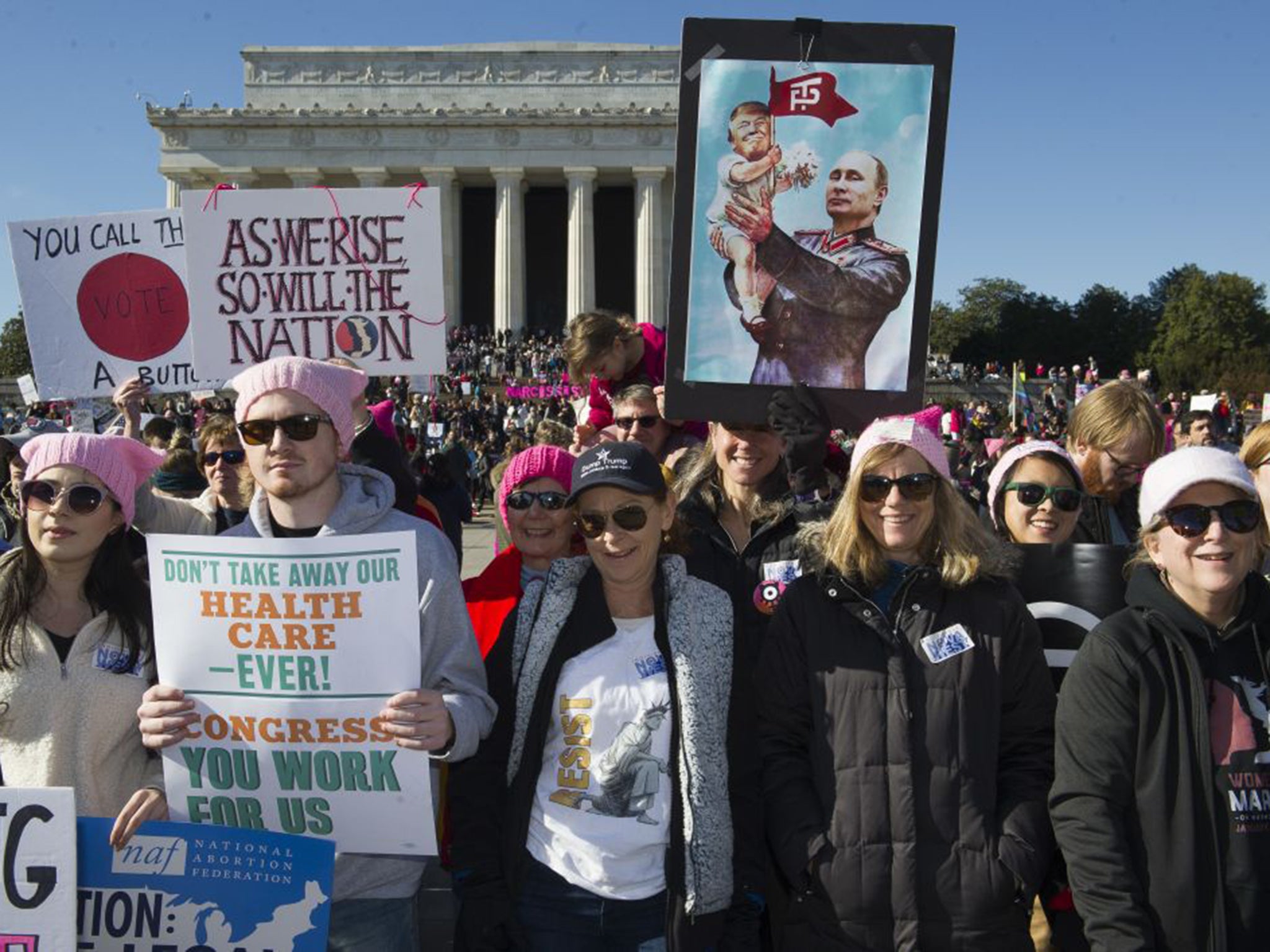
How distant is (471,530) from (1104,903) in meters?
17.9

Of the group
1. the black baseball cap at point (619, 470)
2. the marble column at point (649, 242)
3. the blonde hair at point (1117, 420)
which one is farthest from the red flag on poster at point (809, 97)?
the marble column at point (649, 242)

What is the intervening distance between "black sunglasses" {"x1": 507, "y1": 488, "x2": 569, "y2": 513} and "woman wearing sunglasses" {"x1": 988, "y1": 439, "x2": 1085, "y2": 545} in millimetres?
1719

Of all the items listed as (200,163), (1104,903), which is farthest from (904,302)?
(200,163)

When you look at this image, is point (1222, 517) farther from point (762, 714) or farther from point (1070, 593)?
point (762, 714)

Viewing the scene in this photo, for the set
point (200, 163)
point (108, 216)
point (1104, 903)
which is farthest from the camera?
point (200, 163)

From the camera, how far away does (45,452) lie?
3.45 metres

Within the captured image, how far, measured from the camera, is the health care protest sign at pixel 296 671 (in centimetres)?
321

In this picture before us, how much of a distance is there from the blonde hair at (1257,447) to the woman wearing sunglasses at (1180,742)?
111 centimetres

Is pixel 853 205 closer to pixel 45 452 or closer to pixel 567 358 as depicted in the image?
pixel 567 358

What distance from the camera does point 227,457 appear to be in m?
5.59

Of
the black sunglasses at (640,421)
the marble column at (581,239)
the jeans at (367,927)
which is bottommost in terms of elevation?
the jeans at (367,927)

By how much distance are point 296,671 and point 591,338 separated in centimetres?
307

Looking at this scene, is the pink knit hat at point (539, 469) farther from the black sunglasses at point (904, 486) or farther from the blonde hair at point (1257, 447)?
the blonde hair at point (1257, 447)

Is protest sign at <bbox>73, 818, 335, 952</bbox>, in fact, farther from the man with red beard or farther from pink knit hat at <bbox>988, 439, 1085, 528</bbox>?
the man with red beard
